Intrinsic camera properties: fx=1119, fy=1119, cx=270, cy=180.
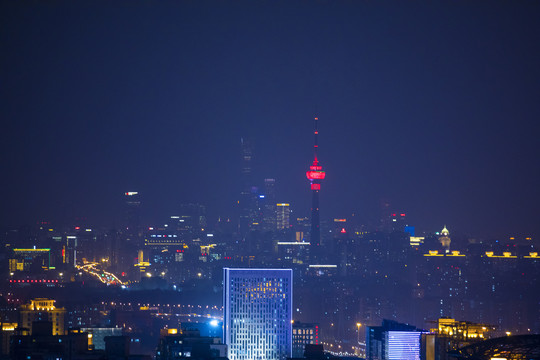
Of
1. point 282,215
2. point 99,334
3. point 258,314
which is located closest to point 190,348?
point 258,314

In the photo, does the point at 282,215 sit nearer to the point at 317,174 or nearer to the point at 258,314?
the point at 317,174

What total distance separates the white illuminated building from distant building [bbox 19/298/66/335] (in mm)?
7656

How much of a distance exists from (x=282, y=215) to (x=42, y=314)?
22.3m

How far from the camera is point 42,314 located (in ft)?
88.7

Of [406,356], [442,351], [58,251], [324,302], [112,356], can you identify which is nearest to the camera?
[112,356]

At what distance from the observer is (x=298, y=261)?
45.2m

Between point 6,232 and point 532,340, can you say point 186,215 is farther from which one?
point 532,340

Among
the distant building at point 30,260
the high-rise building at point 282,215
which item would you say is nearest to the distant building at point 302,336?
the distant building at point 30,260

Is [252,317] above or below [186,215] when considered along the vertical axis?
below

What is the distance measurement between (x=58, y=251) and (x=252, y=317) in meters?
20.9

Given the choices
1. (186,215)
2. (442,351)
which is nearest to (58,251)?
(186,215)

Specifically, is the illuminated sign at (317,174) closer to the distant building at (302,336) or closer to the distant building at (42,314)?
the distant building at (42,314)

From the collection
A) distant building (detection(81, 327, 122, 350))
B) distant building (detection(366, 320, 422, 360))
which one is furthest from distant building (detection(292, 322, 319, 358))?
distant building (detection(81, 327, 122, 350))

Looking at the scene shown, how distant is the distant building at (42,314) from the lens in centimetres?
2636
